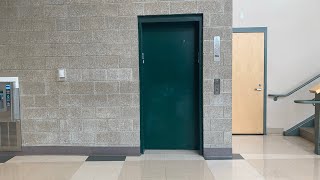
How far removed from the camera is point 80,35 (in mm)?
4270

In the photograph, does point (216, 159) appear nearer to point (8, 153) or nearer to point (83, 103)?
point (83, 103)

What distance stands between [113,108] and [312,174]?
281cm

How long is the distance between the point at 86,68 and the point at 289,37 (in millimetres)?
3950

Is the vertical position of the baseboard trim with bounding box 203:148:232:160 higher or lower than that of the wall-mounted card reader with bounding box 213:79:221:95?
lower

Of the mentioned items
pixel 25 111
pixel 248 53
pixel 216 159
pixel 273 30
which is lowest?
pixel 216 159

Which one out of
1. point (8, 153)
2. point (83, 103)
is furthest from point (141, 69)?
point (8, 153)

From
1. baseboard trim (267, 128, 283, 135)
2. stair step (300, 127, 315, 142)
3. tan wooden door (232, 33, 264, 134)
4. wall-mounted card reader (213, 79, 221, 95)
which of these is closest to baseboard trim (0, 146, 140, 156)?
wall-mounted card reader (213, 79, 221, 95)

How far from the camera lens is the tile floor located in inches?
137

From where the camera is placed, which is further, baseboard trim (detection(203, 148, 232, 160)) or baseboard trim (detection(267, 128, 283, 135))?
baseboard trim (detection(267, 128, 283, 135))

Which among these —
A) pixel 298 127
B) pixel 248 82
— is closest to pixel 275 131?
pixel 298 127

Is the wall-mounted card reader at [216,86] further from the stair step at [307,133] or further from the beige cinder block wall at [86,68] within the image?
the stair step at [307,133]

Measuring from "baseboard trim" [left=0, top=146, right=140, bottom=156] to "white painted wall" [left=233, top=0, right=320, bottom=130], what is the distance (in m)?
3.22

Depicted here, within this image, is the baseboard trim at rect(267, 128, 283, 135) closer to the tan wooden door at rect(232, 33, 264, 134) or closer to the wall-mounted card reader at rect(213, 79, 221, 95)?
the tan wooden door at rect(232, 33, 264, 134)

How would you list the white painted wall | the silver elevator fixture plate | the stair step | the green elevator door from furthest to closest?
the white painted wall
the stair step
the green elevator door
the silver elevator fixture plate
